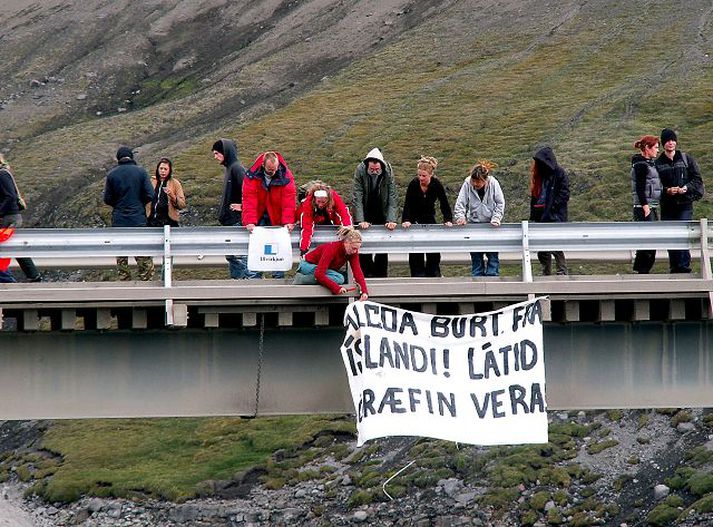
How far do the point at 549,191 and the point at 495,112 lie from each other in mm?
56643

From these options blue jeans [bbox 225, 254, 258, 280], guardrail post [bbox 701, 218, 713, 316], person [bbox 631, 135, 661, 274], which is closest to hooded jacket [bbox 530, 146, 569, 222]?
person [bbox 631, 135, 661, 274]

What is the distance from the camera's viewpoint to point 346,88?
89.1m

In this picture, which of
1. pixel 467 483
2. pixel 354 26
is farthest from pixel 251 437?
pixel 354 26

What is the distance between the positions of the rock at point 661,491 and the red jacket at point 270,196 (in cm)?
1564

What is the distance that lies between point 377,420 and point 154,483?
72.8ft

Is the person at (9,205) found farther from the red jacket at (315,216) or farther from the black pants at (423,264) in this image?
the black pants at (423,264)

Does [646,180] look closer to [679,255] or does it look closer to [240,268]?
[679,255]

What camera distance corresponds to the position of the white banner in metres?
19.7

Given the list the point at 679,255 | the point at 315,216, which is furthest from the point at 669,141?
the point at 315,216

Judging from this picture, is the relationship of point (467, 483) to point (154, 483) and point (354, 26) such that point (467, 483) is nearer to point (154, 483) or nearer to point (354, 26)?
point (154, 483)

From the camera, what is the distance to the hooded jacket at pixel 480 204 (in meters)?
21.8

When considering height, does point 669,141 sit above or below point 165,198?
above

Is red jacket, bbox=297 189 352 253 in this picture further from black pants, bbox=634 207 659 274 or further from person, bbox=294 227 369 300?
black pants, bbox=634 207 659 274

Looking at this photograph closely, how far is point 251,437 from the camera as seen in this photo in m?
45.3
